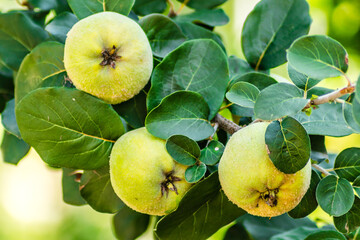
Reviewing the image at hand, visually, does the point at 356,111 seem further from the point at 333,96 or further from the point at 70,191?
the point at 70,191

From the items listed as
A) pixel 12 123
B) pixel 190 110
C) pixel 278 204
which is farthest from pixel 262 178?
pixel 12 123

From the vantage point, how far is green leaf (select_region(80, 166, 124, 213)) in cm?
81

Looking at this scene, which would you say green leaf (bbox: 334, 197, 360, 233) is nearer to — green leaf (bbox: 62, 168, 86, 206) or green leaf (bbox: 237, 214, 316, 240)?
green leaf (bbox: 237, 214, 316, 240)

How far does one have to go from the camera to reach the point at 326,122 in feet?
2.39

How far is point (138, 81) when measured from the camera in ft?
2.30

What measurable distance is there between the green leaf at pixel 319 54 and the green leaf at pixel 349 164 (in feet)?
0.69

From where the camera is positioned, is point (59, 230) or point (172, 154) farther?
point (59, 230)

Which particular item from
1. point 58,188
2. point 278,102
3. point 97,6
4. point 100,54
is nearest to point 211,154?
point 278,102

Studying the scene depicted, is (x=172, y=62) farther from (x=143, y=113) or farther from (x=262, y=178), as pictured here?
(x=262, y=178)

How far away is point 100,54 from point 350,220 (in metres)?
0.52

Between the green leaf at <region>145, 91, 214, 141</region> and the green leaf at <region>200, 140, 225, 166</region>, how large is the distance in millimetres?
23

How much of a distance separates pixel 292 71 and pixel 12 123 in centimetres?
63

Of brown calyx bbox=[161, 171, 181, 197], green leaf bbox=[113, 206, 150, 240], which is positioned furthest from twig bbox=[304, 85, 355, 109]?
green leaf bbox=[113, 206, 150, 240]

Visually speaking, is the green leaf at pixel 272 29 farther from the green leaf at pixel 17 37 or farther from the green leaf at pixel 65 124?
the green leaf at pixel 17 37
